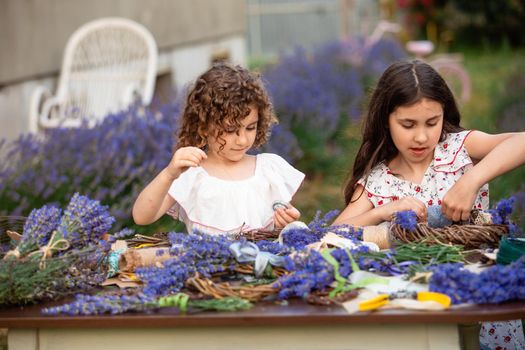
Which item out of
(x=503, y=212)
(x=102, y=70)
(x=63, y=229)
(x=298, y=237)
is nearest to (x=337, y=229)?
(x=298, y=237)

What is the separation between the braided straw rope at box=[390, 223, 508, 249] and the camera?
9.01 ft

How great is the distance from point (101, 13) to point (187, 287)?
20.8 feet

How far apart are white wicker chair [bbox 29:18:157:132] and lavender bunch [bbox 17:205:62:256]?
4.33 meters

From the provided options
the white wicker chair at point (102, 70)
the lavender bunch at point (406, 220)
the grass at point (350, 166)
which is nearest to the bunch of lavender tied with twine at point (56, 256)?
the lavender bunch at point (406, 220)

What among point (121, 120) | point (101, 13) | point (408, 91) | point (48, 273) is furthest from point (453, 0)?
point (48, 273)

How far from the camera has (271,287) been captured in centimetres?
244

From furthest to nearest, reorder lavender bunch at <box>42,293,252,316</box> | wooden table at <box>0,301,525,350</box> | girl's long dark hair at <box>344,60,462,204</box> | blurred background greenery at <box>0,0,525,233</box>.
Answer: blurred background greenery at <box>0,0,525,233</box>, girl's long dark hair at <box>344,60,462,204</box>, lavender bunch at <box>42,293,252,316</box>, wooden table at <box>0,301,525,350</box>

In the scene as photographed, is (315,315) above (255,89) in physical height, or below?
below

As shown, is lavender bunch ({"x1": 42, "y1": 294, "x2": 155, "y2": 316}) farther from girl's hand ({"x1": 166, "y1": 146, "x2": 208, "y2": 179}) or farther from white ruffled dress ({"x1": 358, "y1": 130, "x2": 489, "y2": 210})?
white ruffled dress ({"x1": 358, "y1": 130, "x2": 489, "y2": 210})

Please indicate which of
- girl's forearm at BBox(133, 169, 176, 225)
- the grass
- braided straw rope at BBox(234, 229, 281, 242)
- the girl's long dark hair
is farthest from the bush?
braided straw rope at BBox(234, 229, 281, 242)

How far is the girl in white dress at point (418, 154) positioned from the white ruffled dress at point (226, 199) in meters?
0.26

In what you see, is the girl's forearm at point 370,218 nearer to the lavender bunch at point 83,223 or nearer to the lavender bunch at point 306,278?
the lavender bunch at point 306,278

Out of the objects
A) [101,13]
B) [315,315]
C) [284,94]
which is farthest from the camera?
[101,13]

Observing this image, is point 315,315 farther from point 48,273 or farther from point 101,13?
point 101,13
